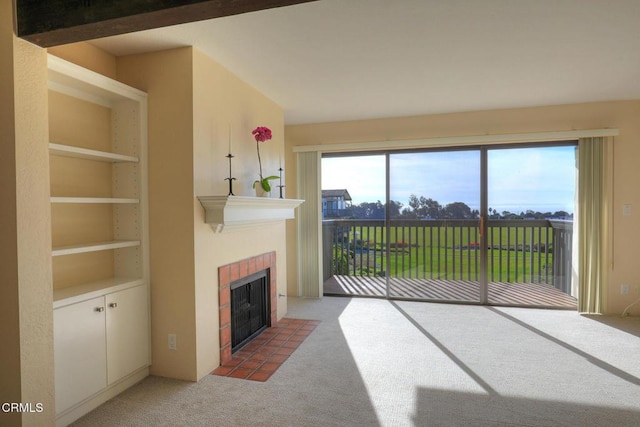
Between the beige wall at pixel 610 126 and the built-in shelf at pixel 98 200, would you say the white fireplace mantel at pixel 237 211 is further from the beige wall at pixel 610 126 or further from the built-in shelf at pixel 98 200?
the beige wall at pixel 610 126

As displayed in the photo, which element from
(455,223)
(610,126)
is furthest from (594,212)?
(455,223)

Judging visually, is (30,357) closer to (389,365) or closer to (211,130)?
(211,130)

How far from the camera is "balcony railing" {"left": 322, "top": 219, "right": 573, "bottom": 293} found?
452cm

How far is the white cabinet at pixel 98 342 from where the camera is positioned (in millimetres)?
2078

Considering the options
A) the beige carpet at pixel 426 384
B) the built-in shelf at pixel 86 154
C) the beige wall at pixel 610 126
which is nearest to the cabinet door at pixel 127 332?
the beige carpet at pixel 426 384

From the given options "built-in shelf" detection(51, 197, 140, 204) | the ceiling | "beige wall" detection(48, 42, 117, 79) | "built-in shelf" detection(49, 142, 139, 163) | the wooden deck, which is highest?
the ceiling

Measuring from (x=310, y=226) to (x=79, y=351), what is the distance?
323 cm

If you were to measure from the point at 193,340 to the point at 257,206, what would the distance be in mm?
1174

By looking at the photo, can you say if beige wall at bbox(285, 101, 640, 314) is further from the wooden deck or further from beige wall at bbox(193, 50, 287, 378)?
beige wall at bbox(193, 50, 287, 378)

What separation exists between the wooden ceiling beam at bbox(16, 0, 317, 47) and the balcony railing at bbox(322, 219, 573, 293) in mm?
3815

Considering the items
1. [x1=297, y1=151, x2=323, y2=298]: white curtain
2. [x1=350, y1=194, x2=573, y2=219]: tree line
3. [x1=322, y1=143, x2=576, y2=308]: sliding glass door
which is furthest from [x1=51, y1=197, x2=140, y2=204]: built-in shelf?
[x1=350, y1=194, x2=573, y2=219]: tree line

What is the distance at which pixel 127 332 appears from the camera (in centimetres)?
254

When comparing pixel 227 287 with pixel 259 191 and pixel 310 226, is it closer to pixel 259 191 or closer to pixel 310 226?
pixel 259 191

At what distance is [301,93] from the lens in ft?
12.2
